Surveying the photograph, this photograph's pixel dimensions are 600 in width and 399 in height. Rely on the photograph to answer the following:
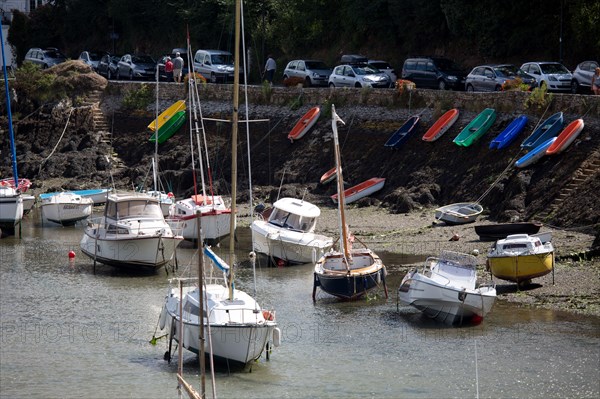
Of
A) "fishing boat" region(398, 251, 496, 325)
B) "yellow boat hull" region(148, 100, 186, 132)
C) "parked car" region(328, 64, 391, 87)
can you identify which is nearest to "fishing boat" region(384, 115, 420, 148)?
"parked car" region(328, 64, 391, 87)

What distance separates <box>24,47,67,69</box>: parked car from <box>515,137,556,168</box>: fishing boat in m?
37.8

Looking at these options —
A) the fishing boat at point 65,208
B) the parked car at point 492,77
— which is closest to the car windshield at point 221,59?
the parked car at point 492,77

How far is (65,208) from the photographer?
4544cm

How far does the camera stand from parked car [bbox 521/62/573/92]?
46.5m

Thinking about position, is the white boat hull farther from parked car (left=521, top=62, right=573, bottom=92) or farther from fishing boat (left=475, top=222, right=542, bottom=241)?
parked car (left=521, top=62, right=573, bottom=92)

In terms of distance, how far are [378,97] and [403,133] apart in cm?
363

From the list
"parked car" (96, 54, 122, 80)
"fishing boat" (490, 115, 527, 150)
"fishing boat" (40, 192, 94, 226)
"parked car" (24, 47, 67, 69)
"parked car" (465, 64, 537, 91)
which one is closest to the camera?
"fishing boat" (490, 115, 527, 150)

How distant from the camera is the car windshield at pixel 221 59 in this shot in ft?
201

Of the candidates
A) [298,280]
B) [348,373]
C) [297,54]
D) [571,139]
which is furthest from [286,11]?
[348,373]

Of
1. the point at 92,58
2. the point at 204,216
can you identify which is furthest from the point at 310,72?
the point at 92,58

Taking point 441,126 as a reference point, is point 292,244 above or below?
below

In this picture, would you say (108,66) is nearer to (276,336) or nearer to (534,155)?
(534,155)

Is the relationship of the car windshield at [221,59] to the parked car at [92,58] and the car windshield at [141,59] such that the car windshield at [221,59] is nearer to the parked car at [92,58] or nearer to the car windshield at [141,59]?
the car windshield at [141,59]

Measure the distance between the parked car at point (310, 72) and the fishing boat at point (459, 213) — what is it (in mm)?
17372
